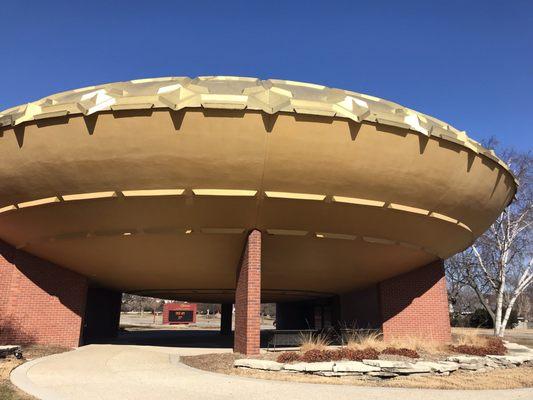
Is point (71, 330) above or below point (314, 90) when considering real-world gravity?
below

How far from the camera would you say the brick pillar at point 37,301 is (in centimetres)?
1483

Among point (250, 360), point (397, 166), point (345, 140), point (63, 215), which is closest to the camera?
point (250, 360)

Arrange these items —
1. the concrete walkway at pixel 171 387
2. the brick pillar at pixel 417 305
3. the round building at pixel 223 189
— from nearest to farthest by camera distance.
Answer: the concrete walkway at pixel 171 387 → the round building at pixel 223 189 → the brick pillar at pixel 417 305

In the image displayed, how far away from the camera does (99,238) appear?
13680 mm

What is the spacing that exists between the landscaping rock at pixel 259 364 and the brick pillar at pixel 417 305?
8.33 meters

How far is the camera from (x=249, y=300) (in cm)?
1216

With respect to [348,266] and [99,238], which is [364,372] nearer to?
[348,266]

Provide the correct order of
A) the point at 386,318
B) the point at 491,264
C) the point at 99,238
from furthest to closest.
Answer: the point at 491,264
the point at 386,318
the point at 99,238

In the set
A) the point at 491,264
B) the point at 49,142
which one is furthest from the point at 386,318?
the point at 491,264

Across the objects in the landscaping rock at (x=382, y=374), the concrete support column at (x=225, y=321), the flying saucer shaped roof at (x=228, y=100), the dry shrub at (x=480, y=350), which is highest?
the flying saucer shaped roof at (x=228, y=100)

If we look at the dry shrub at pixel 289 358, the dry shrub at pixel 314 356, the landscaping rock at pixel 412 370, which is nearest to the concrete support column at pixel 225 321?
the dry shrub at pixel 289 358

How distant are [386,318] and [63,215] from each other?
1235cm

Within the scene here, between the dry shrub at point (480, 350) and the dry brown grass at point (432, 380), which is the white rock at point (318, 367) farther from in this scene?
the dry shrub at point (480, 350)

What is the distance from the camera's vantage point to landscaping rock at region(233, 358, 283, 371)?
9930mm
